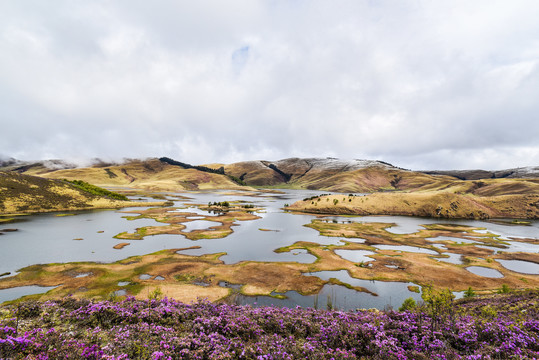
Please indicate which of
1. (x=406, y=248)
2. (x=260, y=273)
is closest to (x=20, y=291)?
(x=260, y=273)

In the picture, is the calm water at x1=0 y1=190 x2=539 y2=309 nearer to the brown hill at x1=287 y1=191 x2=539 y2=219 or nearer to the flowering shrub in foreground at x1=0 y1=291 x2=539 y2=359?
the flowering shrub in foreground at x1=0 y1=291 x2=539 y2=359

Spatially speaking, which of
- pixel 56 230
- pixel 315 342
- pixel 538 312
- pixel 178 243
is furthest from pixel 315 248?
pixel 56 230

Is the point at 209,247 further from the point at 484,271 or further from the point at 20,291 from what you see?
the point at 484,271

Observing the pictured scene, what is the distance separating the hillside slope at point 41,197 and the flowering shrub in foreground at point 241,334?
9741 centimetres

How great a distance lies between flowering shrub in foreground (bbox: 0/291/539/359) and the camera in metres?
8.62

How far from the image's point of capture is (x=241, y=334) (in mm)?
11008

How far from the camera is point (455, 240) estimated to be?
176 feet

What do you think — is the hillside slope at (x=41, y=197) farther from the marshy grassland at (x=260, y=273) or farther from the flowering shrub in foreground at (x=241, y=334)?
the flowering shrub in foreground at (x=241, y=334)

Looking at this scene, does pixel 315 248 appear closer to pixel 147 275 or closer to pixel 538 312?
pixel 147 275

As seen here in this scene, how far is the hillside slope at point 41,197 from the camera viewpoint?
7956cm

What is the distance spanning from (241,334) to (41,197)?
115599 mm

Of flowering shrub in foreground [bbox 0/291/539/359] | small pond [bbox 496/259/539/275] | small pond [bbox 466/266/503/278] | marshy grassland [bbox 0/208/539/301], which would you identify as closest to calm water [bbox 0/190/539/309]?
small pond [bbox 496/259/539/275]

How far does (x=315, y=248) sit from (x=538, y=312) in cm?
3075

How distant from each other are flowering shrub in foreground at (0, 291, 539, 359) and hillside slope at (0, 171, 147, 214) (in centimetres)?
9741
